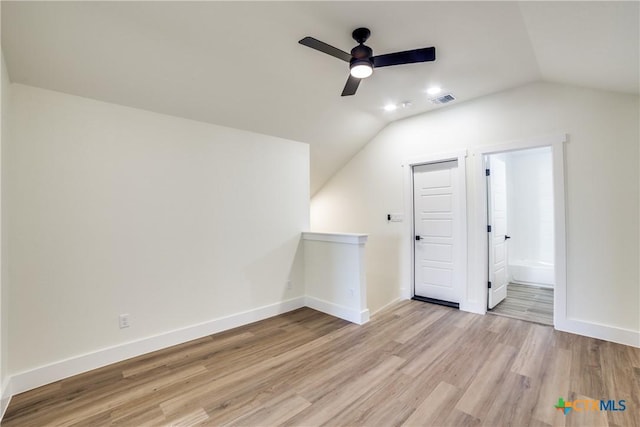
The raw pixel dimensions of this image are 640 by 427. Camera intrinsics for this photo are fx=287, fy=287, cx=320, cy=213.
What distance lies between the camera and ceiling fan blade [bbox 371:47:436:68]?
219 centimetres

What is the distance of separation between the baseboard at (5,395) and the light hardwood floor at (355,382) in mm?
62

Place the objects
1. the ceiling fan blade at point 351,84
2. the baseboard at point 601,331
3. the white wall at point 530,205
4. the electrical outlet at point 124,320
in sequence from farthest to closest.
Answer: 1. the white wall at point 530,205
2. the baseboard at point 601,331
3. the electrical outlet at point 124,320
4. the ceiling fan blade at point 351,84

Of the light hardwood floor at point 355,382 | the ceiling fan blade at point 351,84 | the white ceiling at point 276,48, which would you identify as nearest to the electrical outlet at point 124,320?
the light hardwood floor at point 355,382

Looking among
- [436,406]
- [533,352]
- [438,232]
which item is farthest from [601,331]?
[436,406]

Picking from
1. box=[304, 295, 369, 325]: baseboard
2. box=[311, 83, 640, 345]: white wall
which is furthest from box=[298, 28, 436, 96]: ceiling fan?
box=[304, 295, 369, 325]: baseboard

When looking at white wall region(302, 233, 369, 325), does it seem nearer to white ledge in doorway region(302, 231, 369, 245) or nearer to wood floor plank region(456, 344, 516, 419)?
white ledge in doorway region(302, 231, 369, 245)

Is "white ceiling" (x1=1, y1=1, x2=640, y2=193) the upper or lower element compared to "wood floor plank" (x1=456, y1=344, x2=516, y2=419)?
upper

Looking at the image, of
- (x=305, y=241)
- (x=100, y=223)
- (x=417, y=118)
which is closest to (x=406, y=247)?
(x=305, y=241)

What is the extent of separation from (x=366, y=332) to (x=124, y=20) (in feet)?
11.6

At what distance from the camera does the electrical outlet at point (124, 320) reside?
105 inches

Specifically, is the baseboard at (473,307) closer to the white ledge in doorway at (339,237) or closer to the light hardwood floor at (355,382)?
the light hardwood floor at (355,382)

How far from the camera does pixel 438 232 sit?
420 centimetres

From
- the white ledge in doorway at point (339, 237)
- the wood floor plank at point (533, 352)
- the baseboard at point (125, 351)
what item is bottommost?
the wood floor plank at point (533, 352)

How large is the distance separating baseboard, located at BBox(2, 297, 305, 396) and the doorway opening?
3.23 m
